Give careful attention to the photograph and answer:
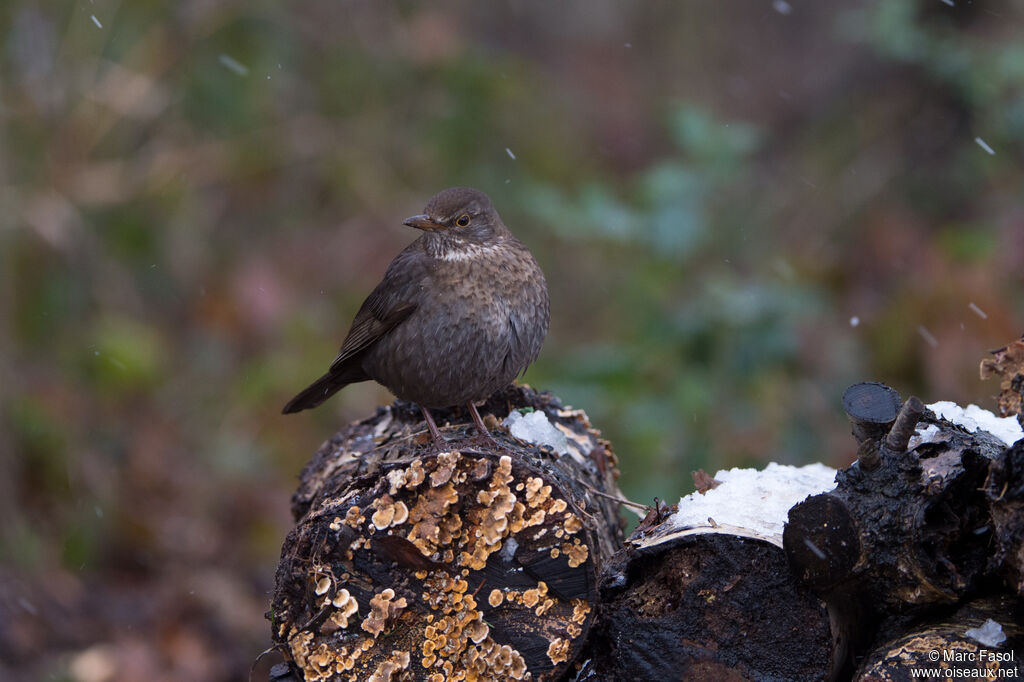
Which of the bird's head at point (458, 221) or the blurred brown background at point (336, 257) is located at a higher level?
the bird's head at point (458, 221)

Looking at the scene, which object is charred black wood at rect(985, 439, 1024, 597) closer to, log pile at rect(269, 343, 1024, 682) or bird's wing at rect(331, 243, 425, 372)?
log pile at rect(269, 343, 1024, 682)

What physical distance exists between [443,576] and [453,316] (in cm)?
111

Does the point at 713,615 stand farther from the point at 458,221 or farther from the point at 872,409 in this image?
the point at 458,221

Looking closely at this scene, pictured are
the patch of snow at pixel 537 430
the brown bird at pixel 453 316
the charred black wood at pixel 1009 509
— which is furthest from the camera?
the brown bird at pixel 453 316

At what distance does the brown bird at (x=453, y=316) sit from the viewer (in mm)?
3330

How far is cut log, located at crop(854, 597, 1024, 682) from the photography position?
213cm

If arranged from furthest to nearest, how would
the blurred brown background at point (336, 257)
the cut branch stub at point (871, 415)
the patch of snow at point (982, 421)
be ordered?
the blurred brown background at point (336, 257) → the patch of snow at point (982, 421) → the cut branch stub at point (871, 415)

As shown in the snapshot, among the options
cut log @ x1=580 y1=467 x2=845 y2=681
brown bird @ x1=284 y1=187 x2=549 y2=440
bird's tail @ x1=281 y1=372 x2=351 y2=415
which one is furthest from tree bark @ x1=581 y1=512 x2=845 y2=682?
bird's tail @ x1=281 y1=372 x2=351 y2=415

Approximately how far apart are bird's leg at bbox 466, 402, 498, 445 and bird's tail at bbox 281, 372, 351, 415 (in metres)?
0.56

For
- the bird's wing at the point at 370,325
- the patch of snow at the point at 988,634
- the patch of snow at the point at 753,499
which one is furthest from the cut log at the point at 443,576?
the bird's wing at the point at 370,325

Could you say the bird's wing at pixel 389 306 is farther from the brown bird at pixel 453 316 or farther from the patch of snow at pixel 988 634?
the patch of snow at pixel 988 634

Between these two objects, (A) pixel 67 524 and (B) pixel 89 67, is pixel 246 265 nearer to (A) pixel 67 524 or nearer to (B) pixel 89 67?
(B) pixel 89 67

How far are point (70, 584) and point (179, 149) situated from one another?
11.5 ft

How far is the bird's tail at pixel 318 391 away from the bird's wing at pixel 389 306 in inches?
4.1
